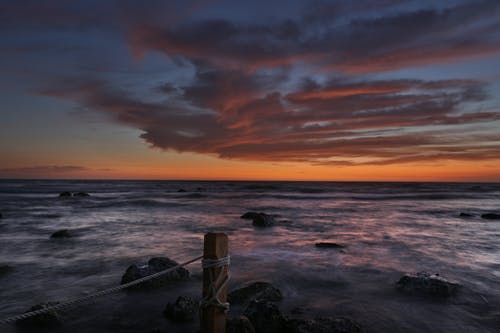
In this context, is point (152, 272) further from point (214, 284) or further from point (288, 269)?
point (214, 284)

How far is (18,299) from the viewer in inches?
287

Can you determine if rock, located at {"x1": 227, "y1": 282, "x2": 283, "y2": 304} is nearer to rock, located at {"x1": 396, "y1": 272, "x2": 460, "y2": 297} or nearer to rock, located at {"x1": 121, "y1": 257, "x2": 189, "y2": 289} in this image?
rock, located at {"x1": 121, "y1": 257, "x2": 189, "y2": 289}

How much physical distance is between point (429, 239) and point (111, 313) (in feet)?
47.6

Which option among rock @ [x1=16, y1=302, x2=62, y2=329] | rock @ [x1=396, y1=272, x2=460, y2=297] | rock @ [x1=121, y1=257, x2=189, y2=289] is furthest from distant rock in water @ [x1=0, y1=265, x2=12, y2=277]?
rock @ [x1=396, y1=272, x2=460, y2=297]

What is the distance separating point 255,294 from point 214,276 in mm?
3560

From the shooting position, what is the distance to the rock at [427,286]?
292 inches

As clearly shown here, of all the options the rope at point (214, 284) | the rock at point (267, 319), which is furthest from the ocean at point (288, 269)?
the rope at point (214, 284)

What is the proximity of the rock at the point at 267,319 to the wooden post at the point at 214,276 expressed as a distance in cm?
150

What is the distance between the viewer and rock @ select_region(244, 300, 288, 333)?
513 centimetres

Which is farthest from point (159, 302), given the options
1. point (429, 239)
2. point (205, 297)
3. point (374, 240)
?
point (429, 239)

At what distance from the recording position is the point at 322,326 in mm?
4922

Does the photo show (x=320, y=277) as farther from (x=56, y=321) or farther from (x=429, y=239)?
(x=429, y=239)

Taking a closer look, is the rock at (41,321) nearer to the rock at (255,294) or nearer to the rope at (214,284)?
the rock at (255,294)

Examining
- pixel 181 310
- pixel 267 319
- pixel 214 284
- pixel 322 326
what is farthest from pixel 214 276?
pixel 181 310
